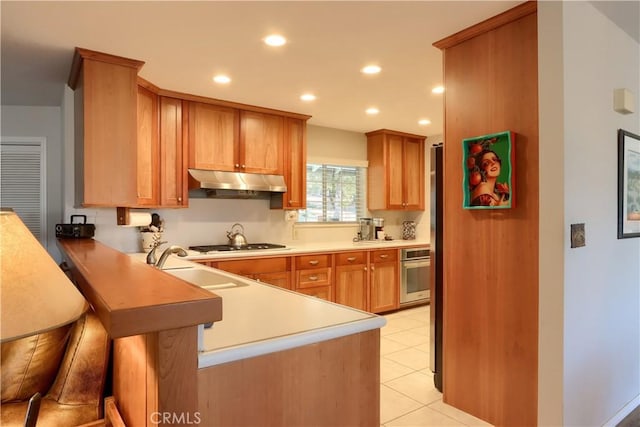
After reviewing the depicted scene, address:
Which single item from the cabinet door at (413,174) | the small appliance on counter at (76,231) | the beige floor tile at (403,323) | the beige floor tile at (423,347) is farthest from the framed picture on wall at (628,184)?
the small appliance on counter at (76,231)

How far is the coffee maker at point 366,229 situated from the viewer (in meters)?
5.24

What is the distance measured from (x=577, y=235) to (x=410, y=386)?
1.55m

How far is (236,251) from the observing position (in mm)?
→ 3656

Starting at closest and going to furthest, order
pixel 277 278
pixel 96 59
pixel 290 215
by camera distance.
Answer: pixel 96 59 → pixel 277 278 → pixel 290 215

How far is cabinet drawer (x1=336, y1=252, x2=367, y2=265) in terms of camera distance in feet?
14.0

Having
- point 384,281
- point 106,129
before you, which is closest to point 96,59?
point 106,129

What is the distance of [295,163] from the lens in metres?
4.34

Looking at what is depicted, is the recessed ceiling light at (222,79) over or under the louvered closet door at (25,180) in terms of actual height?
over

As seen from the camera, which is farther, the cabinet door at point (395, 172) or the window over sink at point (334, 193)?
the cabinet door at point (395, 172)

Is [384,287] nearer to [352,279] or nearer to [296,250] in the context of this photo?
[352,279]

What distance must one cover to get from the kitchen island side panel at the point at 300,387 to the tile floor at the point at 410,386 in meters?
1.28

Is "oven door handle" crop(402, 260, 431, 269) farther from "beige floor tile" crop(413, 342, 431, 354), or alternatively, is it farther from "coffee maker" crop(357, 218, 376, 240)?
"beige floor tile" crop(413, 342, 431, 354)

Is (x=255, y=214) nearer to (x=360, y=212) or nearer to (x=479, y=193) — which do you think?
(x=360, y=212)

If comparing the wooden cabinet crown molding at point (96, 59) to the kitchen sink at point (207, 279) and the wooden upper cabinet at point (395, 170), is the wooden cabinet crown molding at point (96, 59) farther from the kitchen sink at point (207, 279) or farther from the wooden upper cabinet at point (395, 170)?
the wooden upper cabinet at point (395, 170)
